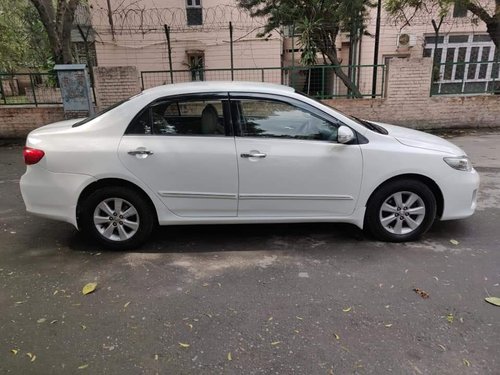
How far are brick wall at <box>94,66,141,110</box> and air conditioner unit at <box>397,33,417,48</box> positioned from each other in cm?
1402

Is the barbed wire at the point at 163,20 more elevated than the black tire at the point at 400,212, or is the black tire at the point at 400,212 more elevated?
the barbed wire at the point at 163,20

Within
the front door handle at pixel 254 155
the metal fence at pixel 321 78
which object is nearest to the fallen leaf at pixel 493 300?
the front door handle at pixel 254 155

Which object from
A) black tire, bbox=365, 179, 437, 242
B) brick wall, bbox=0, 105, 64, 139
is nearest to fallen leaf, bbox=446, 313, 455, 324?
black tire, bbox=365, 179, 437, 242

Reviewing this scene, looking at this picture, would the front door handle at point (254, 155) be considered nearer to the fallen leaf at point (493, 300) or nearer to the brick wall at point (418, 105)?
the fallen leaf at point (493, 300)

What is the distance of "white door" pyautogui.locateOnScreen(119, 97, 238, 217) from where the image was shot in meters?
3.94

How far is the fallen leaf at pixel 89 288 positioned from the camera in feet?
11.4

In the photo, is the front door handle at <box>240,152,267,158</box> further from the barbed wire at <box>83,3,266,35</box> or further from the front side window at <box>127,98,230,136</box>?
the barbed wire at <box>83,3,266,35</box>

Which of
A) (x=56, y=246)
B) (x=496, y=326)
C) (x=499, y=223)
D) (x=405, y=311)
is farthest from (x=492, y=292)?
(x=56, y=246)

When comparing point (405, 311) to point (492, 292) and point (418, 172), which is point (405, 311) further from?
point (418, 172)

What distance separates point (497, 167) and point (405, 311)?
17.7 ft

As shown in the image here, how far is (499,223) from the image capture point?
4754 mm

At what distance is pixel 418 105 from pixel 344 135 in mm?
7537

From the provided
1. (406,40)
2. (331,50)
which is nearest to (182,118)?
(331,50)

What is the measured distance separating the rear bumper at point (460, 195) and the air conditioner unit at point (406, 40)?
17.2 m
